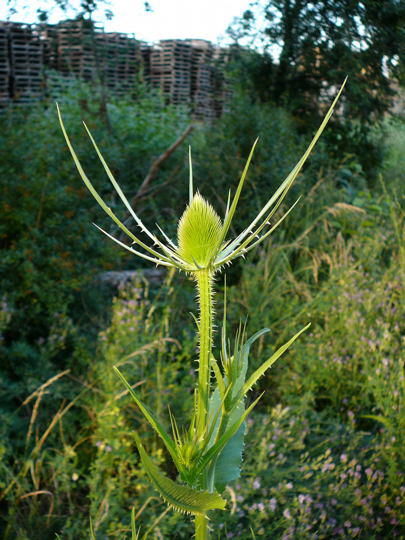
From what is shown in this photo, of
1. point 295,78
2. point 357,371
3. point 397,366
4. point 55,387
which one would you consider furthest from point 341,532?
point 295,78

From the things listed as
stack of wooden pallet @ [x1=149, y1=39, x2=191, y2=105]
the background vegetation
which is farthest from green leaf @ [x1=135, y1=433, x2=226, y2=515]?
stack of wooden pallet @ [x1=149, y1=39, x2=191, y2=105]

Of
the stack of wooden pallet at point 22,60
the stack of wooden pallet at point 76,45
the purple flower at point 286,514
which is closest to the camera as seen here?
the purple flower at point 286,514

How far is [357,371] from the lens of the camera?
8.59ft

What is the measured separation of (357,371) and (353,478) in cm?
81

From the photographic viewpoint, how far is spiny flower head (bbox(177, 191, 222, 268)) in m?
0.57

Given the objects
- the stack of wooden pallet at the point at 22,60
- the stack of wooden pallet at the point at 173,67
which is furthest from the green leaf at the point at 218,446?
the stack of wooden pallet at the point at 173,67

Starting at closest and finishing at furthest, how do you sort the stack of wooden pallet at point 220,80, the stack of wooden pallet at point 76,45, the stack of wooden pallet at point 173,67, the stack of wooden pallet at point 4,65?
the stack of wooden pallet at point 76,45, the stack of wooden pallet at point 4,65, the stack of wooden pallet at point 220,80, the stack of wooden pallet at point 173,67

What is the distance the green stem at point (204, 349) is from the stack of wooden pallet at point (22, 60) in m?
6.90

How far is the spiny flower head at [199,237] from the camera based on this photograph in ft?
1.88

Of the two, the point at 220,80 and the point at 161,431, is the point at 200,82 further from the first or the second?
the point at 161,431

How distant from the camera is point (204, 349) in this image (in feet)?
1.86

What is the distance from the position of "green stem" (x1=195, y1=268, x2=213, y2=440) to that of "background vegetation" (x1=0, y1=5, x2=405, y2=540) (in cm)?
97

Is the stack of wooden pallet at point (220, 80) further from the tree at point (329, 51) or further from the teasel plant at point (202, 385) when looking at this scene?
the teasel plant at point (202, 385)

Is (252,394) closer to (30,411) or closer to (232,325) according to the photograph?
(232,325)
